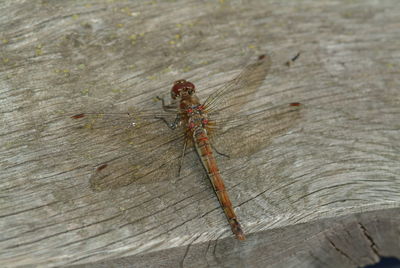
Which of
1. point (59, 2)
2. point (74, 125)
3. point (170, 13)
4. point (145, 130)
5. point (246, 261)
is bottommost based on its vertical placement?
point (246, 261)

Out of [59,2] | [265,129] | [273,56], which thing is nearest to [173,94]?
[265,129]

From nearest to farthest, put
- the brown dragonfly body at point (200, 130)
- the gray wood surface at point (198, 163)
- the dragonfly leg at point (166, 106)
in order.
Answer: the gray wood surface at point (198, 163)
the brown dragonfly body at point (200, 130)
the dragonfly leg at point (166, 106)

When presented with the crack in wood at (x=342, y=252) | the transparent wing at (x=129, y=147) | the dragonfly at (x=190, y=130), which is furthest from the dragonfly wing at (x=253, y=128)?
the crack in wood at (x=342, y=252)

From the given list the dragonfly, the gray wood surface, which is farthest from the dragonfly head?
the gray wood surface

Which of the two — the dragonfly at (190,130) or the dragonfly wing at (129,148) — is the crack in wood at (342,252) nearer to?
the dragonfly at (190,130)

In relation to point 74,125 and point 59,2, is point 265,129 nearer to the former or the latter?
point 74,125

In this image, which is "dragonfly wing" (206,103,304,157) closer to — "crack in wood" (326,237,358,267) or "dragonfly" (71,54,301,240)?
"dragonfly" (71,54,301,240)
